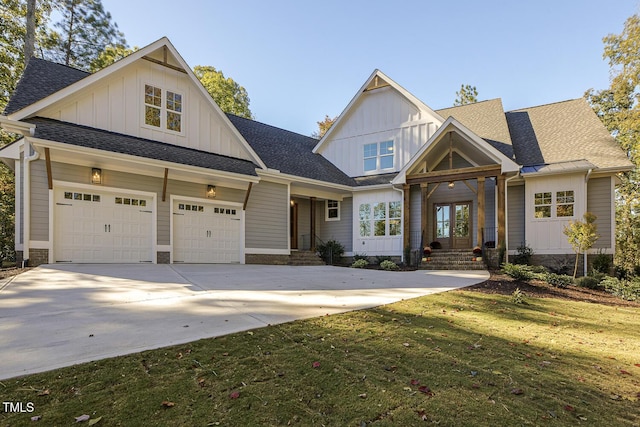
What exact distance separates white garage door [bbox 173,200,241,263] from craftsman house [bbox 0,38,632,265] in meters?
0.04

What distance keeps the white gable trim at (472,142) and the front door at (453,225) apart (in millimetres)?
2636

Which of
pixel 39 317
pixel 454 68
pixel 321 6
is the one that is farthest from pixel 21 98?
pixel 454 68

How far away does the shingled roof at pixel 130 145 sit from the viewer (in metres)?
9.46

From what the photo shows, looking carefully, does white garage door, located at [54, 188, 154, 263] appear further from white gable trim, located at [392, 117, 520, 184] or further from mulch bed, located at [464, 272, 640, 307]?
mulch bed, located at [464, 272, 640, 307]

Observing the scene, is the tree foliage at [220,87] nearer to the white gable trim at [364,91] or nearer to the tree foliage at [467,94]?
the white gable trim at [364,91]

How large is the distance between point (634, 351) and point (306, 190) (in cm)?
1284

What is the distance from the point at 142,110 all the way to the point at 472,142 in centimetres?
1150

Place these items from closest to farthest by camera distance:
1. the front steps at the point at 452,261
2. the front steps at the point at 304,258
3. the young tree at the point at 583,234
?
the young tree at the point at 583,234 < the front steps at the point at 452,261 < the front steps at the point at 304,258

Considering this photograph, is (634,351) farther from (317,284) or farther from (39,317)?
(39,317)

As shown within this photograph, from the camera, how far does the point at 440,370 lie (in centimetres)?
341

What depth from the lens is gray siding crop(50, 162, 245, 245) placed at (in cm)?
1008

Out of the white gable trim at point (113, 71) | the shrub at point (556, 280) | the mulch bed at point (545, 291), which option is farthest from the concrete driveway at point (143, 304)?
the white gable trim at point (113, 71)

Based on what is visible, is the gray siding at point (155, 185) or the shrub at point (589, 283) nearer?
the gray siding at point (155, 185)

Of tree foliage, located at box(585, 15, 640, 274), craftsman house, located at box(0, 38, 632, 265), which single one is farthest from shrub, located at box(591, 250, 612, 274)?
tree foliage, located at box(585, 15, 640, 274)
